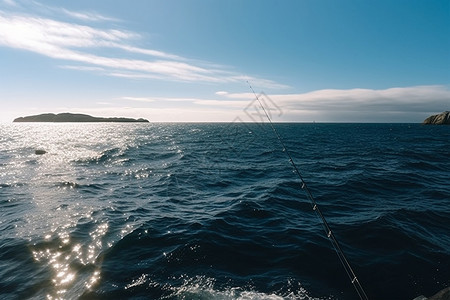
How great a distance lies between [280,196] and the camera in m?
15.4

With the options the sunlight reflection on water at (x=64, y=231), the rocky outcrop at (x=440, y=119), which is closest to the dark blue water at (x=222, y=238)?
the sunlight reflection on water at (x=64, y=231)

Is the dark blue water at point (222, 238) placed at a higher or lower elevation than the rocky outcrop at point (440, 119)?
lower

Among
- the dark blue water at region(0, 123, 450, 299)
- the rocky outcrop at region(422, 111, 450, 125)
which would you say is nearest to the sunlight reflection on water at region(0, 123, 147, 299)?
the dark blue water at region(0, 123, 450, 299)

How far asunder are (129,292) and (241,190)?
10.9 meters

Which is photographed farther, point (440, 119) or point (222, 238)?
point (440, 119)

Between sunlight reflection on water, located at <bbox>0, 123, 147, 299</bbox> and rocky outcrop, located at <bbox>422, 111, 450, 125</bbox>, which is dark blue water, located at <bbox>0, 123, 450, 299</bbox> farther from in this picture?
rocky outcrop, located at <bbox>422, 111, 450, 125</bbox>

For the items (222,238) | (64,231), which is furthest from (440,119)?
(64,231)

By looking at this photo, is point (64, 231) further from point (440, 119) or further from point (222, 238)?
point (440, 119)

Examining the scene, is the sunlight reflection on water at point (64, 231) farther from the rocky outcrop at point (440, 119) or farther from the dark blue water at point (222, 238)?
the rocky outcrop at point (440, 119)

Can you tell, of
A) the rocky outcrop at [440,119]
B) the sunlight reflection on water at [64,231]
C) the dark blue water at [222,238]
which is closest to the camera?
the dark blue water at [222,238]

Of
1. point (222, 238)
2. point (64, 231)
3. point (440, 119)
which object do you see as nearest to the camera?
point (222, 238)

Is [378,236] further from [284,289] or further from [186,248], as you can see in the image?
[186,248]

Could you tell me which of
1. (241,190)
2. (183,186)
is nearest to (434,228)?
(241,190)

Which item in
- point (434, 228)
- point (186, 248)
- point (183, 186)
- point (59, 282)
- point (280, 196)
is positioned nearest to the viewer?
point (59, 282)
